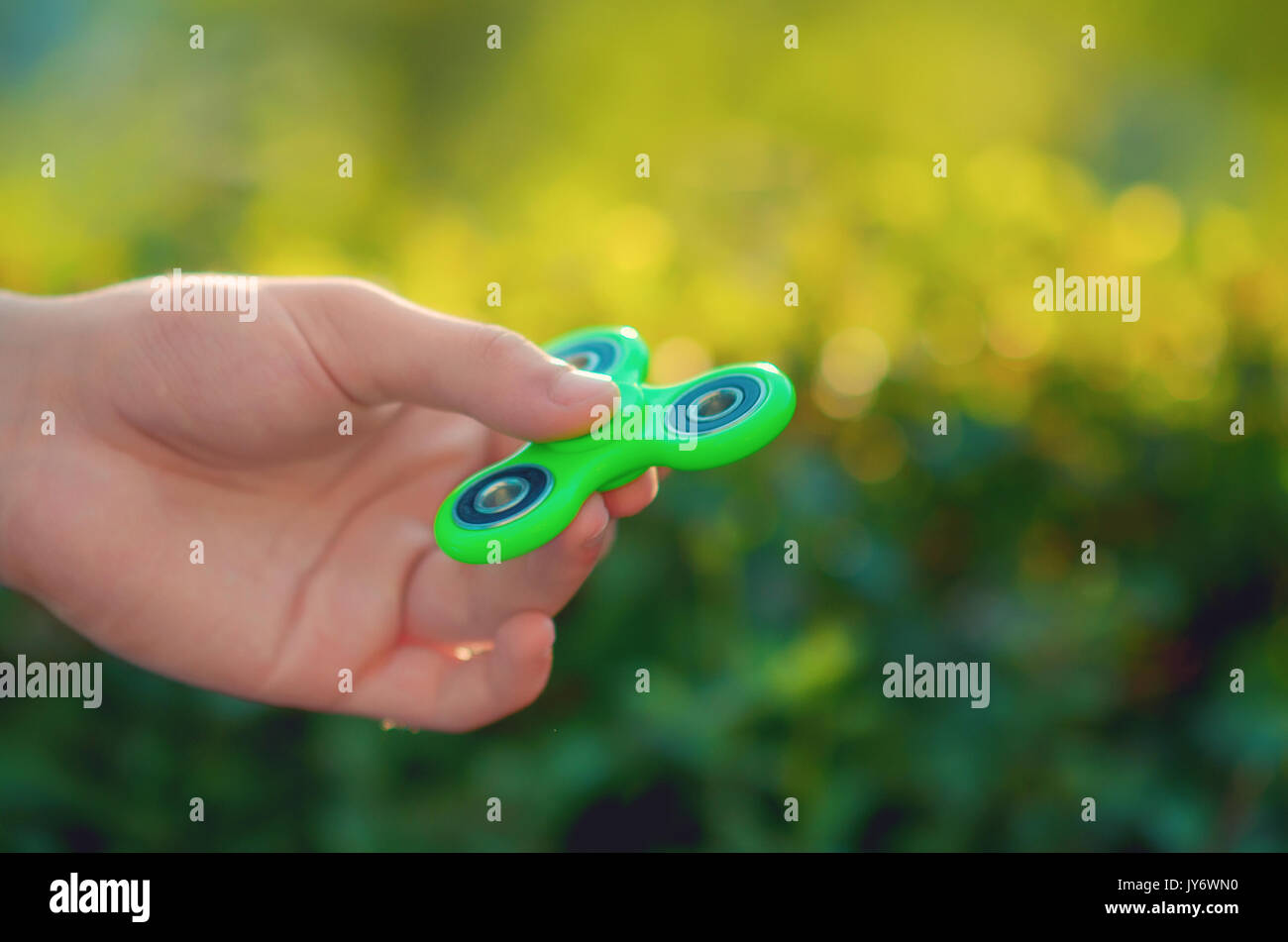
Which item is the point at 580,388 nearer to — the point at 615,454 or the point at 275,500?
the point at 615,454

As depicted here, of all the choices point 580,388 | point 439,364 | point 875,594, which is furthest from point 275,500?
point 875,594

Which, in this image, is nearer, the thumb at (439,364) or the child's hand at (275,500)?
the thumb at (439,364)

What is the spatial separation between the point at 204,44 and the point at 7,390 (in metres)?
2.74

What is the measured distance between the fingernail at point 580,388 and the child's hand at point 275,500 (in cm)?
9

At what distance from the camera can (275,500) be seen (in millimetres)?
1451

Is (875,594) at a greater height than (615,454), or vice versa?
(615,454)

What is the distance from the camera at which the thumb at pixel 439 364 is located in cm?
112

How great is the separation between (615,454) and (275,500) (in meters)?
0.58

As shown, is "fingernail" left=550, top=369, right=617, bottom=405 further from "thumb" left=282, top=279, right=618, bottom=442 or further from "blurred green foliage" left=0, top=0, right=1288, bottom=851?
"blurred green foliage" left=0, top=0, right=1288, bottom=851

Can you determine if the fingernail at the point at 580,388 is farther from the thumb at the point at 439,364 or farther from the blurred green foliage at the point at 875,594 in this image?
the blurred green foliage at the point at 875,594

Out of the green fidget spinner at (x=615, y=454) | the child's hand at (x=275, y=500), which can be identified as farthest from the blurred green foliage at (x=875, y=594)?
the green fidget spinner at (x=615, y=454)

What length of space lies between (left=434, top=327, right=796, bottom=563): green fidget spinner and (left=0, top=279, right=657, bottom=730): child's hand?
2.8 inches

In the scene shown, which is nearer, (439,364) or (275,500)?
(439,364)
